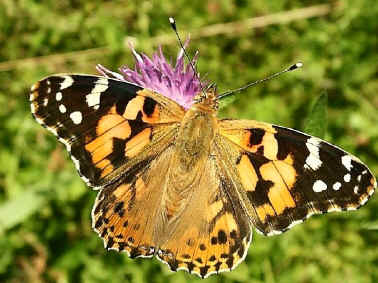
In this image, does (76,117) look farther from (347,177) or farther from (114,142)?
(347,177)

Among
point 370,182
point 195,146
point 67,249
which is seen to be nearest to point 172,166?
point 195,146

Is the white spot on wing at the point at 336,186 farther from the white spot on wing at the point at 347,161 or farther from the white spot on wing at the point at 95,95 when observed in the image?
the white spot on wing at the point at 95,95

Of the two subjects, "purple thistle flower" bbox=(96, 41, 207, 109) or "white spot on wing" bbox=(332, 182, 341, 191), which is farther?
"purple thistle flower" bbox=(96, 41, 207, 109)

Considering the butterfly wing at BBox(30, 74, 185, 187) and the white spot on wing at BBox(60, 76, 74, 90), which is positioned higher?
the white spot on wing at BBox(60, 76, 74, 90)

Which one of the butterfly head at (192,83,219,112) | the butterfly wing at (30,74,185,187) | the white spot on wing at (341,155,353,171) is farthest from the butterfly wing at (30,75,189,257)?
the white spot on wing at (341,155,353,171)

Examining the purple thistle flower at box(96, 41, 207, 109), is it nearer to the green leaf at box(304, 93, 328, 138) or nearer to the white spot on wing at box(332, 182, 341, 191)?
the green leaf at box(304, 93, 328, 138)

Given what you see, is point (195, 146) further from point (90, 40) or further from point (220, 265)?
point (90, 40)

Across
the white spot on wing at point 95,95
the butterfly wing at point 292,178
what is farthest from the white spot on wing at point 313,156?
the white spot on wing at point 95,95
